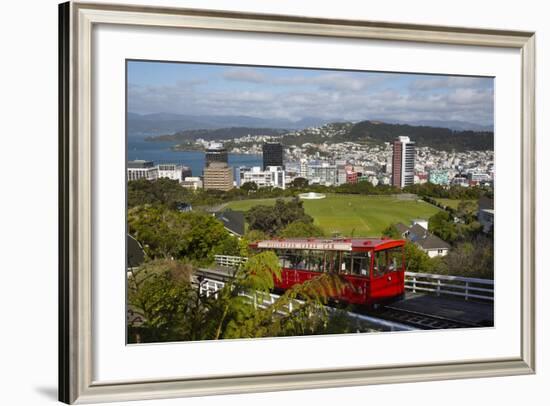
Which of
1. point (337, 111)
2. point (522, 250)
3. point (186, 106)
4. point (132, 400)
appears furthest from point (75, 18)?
point (522, 250)

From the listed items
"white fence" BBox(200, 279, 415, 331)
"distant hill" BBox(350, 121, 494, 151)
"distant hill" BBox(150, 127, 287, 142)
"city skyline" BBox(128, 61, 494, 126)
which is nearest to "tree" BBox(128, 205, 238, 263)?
"white fence" BBox(200, 279, 415, 331)

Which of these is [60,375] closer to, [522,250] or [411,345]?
[411,345]

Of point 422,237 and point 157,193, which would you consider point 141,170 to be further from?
point 422,237

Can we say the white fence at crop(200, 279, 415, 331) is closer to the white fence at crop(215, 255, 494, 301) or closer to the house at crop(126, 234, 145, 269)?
the white fence at crop(215, 255, 494, 301)

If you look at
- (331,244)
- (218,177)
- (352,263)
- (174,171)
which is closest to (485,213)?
(352,263)

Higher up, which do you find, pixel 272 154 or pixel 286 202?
pixel 272 154

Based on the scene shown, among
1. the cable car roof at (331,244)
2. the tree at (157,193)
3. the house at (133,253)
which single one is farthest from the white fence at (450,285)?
the house at (133,253)
